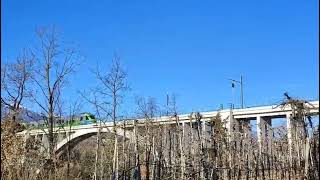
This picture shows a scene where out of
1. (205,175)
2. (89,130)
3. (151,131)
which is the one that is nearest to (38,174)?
(205,175)

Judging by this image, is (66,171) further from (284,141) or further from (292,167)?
(284,141)

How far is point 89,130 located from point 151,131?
22.4 metres

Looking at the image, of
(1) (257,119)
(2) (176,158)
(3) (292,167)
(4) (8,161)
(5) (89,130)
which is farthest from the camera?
(5) (89,130)

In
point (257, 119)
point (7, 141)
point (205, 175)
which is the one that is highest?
point (257, 119)

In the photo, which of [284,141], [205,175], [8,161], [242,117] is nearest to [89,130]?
[242,117]

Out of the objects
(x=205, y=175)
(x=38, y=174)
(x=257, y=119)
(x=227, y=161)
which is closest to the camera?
(x=38, y=174)

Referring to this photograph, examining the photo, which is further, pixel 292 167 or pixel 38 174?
pixel 292 167

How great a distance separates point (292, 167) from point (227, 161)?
287 cm

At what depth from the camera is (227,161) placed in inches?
719

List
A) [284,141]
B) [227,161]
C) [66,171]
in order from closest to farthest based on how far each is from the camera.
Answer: [66,171]
[227,161]
[284,141]

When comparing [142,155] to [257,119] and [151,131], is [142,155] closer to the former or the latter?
[151,131]

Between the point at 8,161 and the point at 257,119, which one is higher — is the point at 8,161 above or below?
below

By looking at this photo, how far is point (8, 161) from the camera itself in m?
10.2

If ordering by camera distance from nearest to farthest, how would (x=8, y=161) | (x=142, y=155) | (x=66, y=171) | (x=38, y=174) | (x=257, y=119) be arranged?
(x=8, y=161)
(x=38, y=174)
(x=66, y=171)
(x=142, y=155)
(x=257, y=119)
